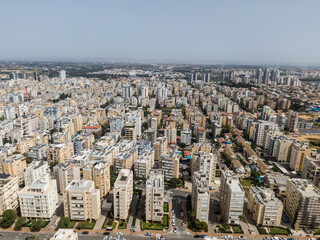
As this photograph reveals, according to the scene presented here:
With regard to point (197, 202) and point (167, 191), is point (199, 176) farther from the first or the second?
point (167, 191)

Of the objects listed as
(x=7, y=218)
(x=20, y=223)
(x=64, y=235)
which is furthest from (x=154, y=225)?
(x=7, y=218)

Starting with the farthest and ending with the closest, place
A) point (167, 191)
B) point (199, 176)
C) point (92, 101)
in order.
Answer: point (92, 101) < point (167, 191) < point (199, 176)

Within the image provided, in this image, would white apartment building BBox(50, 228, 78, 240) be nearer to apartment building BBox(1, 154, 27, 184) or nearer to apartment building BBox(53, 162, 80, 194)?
apartment building BBox(53, 162, 80, 194)

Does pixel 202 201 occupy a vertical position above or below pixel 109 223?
above

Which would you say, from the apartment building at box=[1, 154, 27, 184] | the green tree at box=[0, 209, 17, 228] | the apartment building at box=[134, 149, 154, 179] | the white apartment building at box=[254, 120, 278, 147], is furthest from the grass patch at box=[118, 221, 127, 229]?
the white apartment building at box=[254, 120, 278, 147]

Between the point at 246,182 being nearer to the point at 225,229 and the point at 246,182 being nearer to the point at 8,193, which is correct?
the point at 225,229

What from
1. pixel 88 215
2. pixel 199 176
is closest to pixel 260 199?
pixel 199 176
